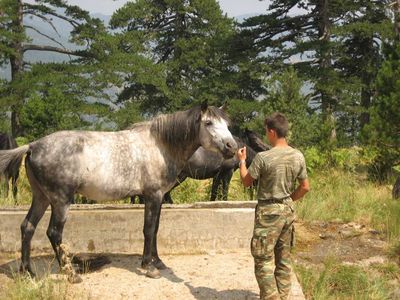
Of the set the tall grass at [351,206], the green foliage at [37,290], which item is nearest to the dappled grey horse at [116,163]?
the green foliage at [37,290]

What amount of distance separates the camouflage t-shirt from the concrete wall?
217cm

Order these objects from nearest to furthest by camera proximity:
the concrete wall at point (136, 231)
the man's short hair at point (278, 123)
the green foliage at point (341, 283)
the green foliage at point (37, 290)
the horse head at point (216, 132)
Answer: the man's short hair at point (278, 123) < the green foliage at point (37, 290) < the green foliage at point (341, 283) < the horse head at point (216, 132) < the concrete wall at point (136, 231)

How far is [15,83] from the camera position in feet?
70.3

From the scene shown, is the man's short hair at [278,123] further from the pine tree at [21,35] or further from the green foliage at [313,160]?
the pine tree at [21,35]

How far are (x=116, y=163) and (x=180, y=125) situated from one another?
84 centimetres

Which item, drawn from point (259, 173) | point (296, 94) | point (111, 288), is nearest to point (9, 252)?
point (111, 288)

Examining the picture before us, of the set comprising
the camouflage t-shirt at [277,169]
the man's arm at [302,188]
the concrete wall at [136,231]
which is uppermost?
the camouflage t-shirt at [277,169]

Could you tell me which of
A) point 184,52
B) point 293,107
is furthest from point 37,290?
point 184,52

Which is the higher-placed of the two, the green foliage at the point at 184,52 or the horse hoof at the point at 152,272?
the green foliage at the point at 184,52

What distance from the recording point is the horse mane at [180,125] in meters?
5.09

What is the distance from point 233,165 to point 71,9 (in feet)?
58.9

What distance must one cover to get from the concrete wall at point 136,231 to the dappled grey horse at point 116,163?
60cm

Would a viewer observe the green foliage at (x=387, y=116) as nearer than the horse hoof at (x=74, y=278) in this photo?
No

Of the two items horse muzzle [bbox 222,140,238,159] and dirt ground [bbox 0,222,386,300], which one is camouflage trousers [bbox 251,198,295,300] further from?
horse muzzle [bbox 222,140,238,159]
